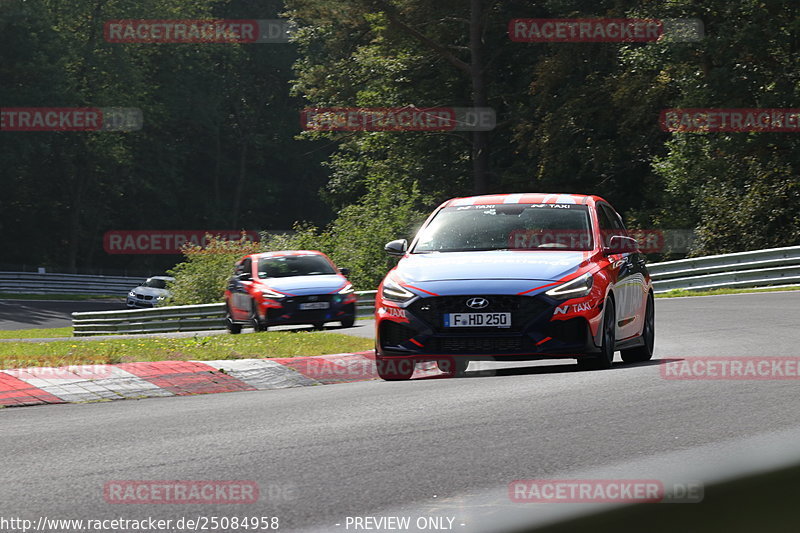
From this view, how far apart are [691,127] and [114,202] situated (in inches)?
2067

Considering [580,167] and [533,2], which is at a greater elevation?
[533,2]

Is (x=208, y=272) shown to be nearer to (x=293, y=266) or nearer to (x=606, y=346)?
Result: (x=293, y=266)

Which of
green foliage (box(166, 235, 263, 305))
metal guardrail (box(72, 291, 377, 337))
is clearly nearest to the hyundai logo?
metal guardrail (box(72, 291, 377, 337))

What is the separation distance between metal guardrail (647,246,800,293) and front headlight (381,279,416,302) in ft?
55.8

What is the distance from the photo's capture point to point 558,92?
156ft

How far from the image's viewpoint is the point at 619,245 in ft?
41.3

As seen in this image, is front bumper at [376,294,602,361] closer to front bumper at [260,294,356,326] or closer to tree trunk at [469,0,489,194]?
front bumper at [260,294,356,326]

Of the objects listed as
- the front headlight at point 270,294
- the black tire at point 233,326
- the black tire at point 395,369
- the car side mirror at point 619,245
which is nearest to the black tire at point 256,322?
the front headlight at point 270,294

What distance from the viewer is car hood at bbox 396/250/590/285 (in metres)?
11.4

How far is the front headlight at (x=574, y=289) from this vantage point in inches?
446

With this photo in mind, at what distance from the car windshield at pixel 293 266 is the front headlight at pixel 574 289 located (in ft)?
45.8

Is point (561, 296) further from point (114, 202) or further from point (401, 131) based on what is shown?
point (114, 202)

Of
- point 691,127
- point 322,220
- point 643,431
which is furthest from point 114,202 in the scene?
point 643,431

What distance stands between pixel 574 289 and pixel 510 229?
1.33m
